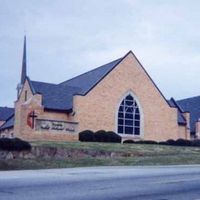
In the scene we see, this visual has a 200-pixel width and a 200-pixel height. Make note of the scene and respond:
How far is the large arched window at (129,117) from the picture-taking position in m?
44.0

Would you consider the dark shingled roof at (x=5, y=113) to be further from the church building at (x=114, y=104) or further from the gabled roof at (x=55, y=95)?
the gabled roof at (x=55, y=95)

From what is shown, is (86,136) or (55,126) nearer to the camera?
(55,126)

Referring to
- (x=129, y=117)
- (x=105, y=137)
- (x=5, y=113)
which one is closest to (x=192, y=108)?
(x=129, y=117)

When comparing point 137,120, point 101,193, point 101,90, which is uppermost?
point 101,90

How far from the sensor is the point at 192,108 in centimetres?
5981

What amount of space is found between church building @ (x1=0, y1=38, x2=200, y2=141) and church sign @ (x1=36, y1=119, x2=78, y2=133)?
3.56 ft

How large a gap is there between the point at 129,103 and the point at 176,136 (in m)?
6.59

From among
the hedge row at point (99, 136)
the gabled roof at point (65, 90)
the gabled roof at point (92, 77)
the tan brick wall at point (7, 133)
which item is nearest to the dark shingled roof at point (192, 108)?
the gabled roof at point (65, 90)

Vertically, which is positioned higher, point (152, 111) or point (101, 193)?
point (152, 111)

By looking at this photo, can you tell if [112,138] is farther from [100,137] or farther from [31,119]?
Result: [31,119]

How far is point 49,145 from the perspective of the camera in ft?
91.0

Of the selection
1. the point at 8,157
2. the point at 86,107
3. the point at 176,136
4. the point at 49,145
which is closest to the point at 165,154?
the point at 49,145

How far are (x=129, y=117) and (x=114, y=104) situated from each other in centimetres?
228

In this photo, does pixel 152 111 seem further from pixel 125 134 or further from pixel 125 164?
pixel 125 164
